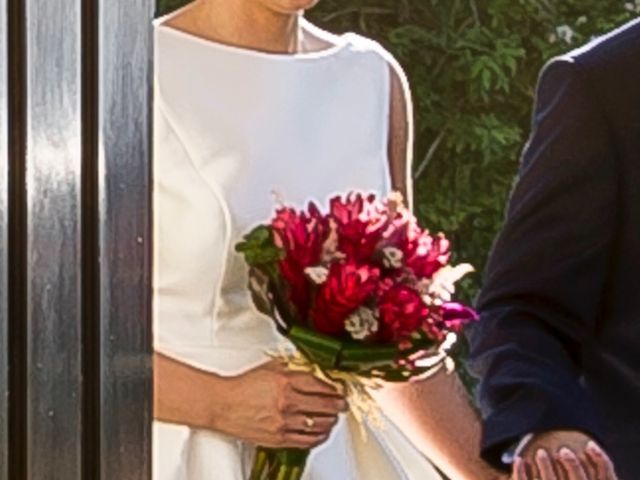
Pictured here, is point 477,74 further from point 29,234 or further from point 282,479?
point 29,234

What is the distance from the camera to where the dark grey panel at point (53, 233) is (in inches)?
23.6

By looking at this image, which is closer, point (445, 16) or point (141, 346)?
point (141, 346)

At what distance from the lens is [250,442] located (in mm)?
1234

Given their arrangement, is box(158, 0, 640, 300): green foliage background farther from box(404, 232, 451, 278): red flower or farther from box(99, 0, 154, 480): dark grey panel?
box(99, 0, 154, 480): dark grey panel

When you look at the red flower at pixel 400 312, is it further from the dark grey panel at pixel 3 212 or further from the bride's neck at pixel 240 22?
the dark grey panel at pixel 3 212

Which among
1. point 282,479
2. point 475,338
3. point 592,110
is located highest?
point 592,110

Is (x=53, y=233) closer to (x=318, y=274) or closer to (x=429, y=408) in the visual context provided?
(x=318, y=274)

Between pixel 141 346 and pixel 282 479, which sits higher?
pixel 141 346

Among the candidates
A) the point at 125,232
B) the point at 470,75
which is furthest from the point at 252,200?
the point at 125,232

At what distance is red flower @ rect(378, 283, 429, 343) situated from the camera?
1.14 metres

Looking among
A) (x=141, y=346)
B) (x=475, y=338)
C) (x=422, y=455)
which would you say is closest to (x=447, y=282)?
(x=475, y=338)

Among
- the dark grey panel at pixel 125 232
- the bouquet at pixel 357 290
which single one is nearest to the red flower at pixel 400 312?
the bouquet at pixel 357 290

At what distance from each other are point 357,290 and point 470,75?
25 centimetres

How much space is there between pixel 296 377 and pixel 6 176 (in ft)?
2.12
